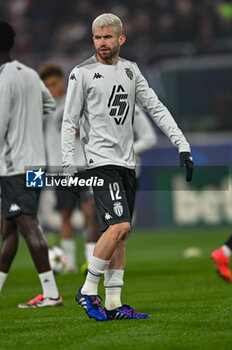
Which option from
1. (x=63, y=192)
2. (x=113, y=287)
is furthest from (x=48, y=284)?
(x=63, y=192)

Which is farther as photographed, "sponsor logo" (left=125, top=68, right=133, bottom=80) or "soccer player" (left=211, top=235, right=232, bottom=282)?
"soccer player" (left=211, top=235, right=232, bottom=282)

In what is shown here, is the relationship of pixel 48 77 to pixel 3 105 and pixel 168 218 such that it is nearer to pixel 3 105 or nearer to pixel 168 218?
pixel 3 105

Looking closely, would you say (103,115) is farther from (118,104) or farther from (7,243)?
(7,243)

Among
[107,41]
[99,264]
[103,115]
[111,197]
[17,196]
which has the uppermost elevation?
[107,41]

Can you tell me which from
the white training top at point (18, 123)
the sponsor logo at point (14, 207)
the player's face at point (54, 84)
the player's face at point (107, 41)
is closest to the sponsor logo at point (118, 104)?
the player's face at point (107, 41)

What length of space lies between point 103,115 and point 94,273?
98 cm

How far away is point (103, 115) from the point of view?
18.8ft

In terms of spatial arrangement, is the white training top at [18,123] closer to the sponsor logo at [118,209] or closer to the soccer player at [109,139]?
the soccer player at [109,139]

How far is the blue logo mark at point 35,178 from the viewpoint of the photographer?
659cm

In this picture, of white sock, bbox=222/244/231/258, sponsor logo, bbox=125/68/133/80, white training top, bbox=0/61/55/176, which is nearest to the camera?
sponsor logo, bbox=125/68/133/80

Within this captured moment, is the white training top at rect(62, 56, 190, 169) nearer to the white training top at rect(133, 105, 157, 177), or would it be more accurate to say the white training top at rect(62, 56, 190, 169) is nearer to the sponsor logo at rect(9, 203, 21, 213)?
the sponsor logo at rect(9, 203, 21, 213)

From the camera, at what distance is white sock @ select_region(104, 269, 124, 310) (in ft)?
19.1

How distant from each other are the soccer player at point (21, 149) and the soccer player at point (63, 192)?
2.50 metres

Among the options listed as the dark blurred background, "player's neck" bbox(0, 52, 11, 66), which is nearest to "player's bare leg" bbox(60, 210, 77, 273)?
"player's neck" bbox(0, 52, 11, 66)
